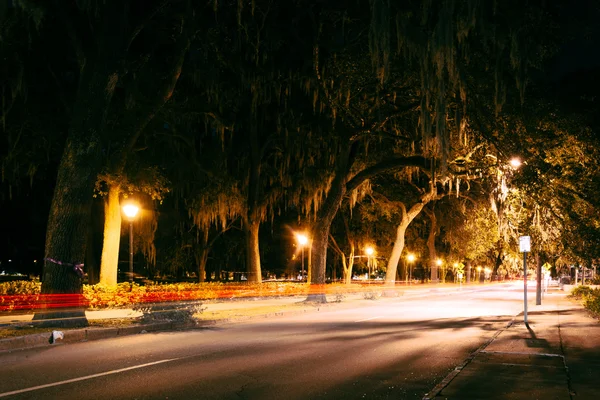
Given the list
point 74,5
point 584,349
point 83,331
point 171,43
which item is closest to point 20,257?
point 171,43

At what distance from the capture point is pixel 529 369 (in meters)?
9.61

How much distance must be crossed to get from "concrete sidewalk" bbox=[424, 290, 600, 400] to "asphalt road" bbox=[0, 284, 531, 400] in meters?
0.40

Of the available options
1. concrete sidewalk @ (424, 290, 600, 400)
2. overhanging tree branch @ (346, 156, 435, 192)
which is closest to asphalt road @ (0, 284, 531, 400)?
concrete sidewalk @ (424, 290, 600, 400)

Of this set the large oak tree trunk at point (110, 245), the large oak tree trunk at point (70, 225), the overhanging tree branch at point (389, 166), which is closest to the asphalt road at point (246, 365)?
the large oak tree trunk at point (70, 225)

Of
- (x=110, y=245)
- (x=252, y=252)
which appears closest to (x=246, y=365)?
(x=110, y=245)

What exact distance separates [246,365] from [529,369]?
454 cm

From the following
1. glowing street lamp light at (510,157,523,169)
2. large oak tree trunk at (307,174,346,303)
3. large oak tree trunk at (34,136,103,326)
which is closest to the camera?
large oak tree trunk at (34,136,103,326)

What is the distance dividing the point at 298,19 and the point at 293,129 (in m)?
6.15

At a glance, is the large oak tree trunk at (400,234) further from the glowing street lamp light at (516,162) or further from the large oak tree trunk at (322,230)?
the glowing street lamp light at (516,162)

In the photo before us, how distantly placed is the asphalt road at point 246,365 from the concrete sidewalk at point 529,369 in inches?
15.7

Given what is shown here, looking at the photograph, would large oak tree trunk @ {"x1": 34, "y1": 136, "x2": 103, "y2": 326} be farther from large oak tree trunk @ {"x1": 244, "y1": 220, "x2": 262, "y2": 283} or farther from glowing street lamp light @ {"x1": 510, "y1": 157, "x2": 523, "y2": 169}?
large oak tree trunk @ {"x1": 244, "y1": 220, "x2": 262, "y2": 283}

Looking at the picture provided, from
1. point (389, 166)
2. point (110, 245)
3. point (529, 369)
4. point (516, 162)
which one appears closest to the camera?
point (529, 369)

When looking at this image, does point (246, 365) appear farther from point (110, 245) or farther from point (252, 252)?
point (252, 252)

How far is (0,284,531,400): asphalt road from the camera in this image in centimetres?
778
